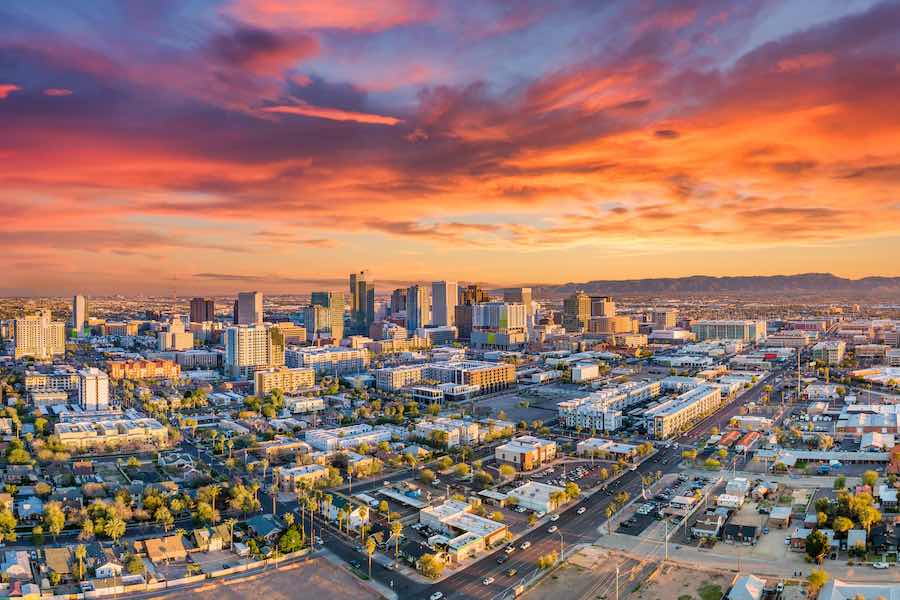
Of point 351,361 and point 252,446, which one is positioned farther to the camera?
point 351,361

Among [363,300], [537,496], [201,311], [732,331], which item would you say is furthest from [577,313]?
[537,496]

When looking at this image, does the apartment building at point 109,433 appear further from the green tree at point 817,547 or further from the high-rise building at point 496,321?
the high-rise building at point 496,321

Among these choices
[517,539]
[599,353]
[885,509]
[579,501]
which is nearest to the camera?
[517,539]

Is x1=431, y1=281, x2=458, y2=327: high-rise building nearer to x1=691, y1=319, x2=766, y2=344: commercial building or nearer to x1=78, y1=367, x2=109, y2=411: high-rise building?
x1=691, y1=319, x2=766, y2=344: commercial building

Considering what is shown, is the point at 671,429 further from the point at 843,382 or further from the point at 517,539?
the point at 843,382

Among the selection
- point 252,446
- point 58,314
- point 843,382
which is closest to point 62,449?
point 252,446

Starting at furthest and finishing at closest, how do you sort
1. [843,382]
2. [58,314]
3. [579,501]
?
[58,314]
[843,382]
[579,501]
